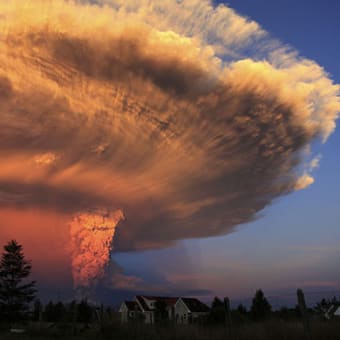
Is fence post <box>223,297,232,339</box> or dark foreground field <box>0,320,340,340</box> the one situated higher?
fence post <box>223,297,232,339</box>

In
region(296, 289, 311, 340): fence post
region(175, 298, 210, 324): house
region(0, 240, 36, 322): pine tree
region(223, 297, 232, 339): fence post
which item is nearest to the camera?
region(296, 289, 311, 340): fence post

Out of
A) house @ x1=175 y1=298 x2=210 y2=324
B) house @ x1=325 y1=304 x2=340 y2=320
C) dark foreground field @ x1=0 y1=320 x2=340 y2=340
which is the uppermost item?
house @ x1=175 y1=298 x2=210 y2=324

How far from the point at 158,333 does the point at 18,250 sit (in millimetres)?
30628

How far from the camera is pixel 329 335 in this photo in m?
11.4

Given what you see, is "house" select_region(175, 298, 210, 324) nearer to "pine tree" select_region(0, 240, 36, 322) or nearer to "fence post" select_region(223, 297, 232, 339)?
"pine tree" select_region(0, 240, 36, 322)

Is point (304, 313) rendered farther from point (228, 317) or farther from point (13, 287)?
point (13, 287)

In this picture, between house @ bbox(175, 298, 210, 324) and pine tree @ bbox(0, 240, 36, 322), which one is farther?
house @ bbox(175, 298, 210, 324)

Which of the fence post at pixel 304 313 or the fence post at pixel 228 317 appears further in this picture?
the fence post at pixel 228 317

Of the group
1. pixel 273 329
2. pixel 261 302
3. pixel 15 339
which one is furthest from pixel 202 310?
pixel 273 329

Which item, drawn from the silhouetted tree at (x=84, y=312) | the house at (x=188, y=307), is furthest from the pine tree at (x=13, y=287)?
the house at (x=188, y=307)

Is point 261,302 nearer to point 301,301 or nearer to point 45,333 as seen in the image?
point 45,333

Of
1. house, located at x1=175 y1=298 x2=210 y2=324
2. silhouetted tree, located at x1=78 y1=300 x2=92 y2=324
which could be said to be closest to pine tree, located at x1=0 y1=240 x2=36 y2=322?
silhouetted tree, located at x1=78 y1=300 x2=92 y2=324

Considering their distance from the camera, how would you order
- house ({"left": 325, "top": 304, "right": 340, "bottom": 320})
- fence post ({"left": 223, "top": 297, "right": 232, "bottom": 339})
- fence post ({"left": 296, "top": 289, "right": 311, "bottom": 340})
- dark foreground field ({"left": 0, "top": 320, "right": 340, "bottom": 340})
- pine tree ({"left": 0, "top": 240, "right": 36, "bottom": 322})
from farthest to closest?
pine tree ({"left": 0, "top": 240, "right": 36, "bottom": 322}) → house ({"left": 325, "top": 304, "right": 340, "bottom": 320}) → fence post ({"left": 223, "top": 297, "right": 232, "bottom": 339}) → dark foreground field ({"left": 0, "top": 320, "right": 340, "bottom": 340}) → fence post ({"left": 296, "top": 289, "right": 311, "bottom": 340})

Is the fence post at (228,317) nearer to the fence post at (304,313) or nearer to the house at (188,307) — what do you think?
the fence post at (304,313)
